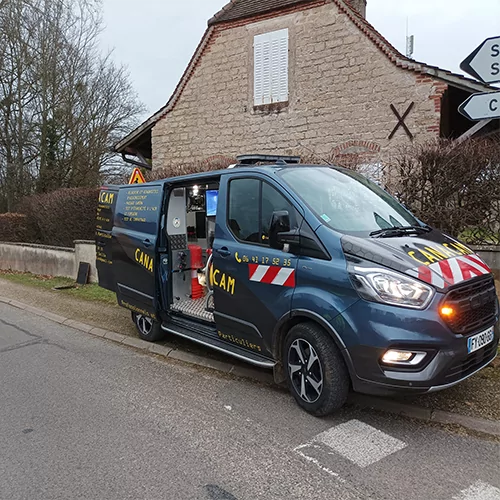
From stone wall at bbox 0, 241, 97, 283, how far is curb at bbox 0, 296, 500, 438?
345cm

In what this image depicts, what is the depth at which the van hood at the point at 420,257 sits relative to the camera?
3320 mm

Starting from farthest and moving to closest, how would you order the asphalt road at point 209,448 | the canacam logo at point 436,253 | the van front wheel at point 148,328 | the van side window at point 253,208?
the van front wheel at point 148,328
the van side window at point 253,208
the canacam logo at point 436,253
the asphalt road at point 209,448

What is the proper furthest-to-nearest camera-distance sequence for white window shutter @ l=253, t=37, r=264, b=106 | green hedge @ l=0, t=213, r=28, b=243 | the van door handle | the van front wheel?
green hedge @ l=0, t=213, r=28, b=243, white window shutter @ l=253, t=37, r=264, b=106, the van front wheel, the van door handle

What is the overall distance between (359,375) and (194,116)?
42.5 feet

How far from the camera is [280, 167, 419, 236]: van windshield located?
3916 mm

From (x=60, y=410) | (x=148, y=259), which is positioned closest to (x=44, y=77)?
(x=148, y=259)

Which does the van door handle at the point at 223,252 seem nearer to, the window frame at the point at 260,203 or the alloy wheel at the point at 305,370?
the window frame at the point at 260,203

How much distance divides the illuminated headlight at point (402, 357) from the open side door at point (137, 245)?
10.2ft

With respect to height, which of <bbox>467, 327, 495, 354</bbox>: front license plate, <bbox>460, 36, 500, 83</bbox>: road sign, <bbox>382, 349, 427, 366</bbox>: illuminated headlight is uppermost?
<bbox>460, 36, 500, 83</bbox>: road sign

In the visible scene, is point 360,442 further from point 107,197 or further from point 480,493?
point 107,197

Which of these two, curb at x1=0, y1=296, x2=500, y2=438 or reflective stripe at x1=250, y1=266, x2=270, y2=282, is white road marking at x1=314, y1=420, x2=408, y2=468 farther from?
reflective stripe at x1=250, y1=266, x2=270, y2=282

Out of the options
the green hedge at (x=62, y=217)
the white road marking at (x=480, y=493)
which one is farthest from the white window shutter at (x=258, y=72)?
the white road marking at (x=480, y=493)

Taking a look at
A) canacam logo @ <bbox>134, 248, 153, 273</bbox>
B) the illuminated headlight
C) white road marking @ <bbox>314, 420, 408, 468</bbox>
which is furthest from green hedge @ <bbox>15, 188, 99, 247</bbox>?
the illuminated headlight

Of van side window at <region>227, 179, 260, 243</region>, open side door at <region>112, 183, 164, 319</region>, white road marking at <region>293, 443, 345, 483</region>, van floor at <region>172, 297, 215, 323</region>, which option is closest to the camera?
white road marking at <region>293, 443, 345, 483</region>
